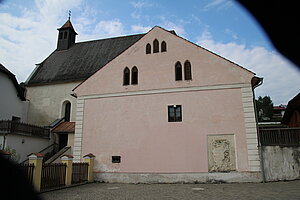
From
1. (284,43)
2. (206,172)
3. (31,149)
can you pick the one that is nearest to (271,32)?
(284,43)

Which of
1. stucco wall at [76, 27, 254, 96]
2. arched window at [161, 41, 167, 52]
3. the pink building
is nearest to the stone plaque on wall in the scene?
the pink building

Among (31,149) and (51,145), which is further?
(51,145)

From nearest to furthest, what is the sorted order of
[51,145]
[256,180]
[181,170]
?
[256,180], [181,170], [51,145]

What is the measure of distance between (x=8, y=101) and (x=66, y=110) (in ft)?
18.0

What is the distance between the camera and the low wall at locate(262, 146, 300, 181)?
1333cm

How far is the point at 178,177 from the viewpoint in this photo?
1455cm

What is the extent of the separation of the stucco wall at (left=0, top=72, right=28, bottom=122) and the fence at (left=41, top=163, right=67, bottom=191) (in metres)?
14.0

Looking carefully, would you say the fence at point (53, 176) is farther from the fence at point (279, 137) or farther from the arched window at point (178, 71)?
the fence at point (279, 137)

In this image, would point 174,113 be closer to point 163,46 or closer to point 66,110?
point 163,46

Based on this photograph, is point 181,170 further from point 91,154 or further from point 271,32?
point 271,32

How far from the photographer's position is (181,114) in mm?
15516

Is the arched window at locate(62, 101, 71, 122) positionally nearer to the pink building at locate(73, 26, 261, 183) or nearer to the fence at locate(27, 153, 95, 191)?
the pink building at locate(73, 26, 261, 183)

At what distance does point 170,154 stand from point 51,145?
43.4 feet

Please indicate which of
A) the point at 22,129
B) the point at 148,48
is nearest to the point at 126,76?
the point at 148,48
